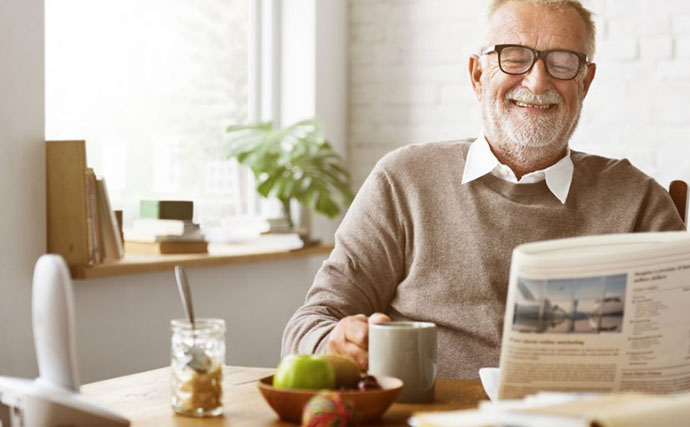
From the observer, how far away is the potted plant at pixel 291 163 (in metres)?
3.62

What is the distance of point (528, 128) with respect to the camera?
2162 millimetres

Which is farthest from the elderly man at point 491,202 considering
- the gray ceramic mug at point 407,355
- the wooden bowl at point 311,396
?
the wooden bowl at point 311,396

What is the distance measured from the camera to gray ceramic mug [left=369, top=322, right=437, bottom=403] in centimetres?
136

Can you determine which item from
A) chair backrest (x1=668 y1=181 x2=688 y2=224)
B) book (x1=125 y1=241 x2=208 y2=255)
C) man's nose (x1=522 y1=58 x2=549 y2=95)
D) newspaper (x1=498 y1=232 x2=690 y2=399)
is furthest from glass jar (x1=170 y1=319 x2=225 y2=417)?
book (x1=125 y1=241 x2=208 y2=255)

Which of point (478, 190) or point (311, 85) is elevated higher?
point (311, 85)

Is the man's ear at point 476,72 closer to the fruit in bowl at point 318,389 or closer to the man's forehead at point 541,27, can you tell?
the man's forehead at point 541,27

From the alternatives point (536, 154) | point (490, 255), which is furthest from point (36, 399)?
point (536, 154)

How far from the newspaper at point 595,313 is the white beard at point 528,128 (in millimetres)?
956

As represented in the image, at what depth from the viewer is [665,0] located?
3.41m

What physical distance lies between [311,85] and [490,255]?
2.01 metres

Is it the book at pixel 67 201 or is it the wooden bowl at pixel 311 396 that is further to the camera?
the book at pixel 67 201

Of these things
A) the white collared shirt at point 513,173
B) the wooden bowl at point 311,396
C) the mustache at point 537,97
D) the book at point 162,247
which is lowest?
the book at point 162,247

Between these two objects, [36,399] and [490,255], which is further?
[490,255]

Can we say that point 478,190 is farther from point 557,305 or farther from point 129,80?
point 129,80
